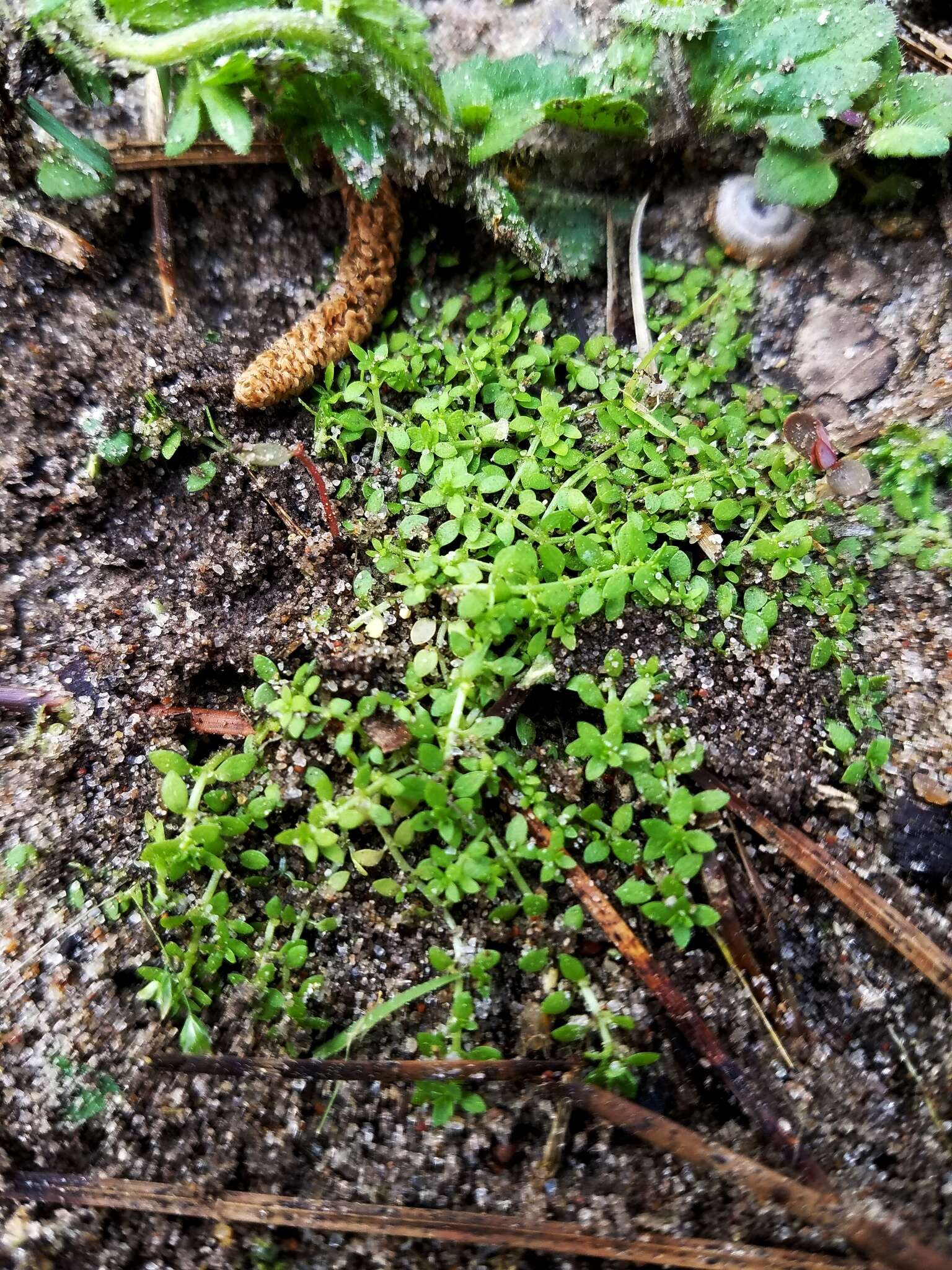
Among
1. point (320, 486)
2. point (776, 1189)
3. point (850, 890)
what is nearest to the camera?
point (776, 1189)

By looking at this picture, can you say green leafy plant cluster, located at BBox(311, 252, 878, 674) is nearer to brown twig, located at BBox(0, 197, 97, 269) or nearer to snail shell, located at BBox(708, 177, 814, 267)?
snail shell, located at BBox(708, 177, 814, 267)

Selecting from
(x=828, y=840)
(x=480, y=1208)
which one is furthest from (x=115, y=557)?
(x=828, y=840)

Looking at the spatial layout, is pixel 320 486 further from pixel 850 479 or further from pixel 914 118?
pixel 914 118

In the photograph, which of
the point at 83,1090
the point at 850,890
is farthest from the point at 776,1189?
the point at 83,1090

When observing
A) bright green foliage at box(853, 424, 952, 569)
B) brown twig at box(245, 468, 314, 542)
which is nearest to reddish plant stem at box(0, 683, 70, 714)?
brown twig at box(245, 468, 314, 542)

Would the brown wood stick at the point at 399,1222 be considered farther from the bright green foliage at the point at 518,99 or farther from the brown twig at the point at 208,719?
the bright green foliage at the point at 518,99

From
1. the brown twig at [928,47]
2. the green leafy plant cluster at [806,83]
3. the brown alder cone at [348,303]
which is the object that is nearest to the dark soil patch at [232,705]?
the brown alder cone at [348,303]

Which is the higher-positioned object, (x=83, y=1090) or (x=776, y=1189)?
(x=83, y=1090)
